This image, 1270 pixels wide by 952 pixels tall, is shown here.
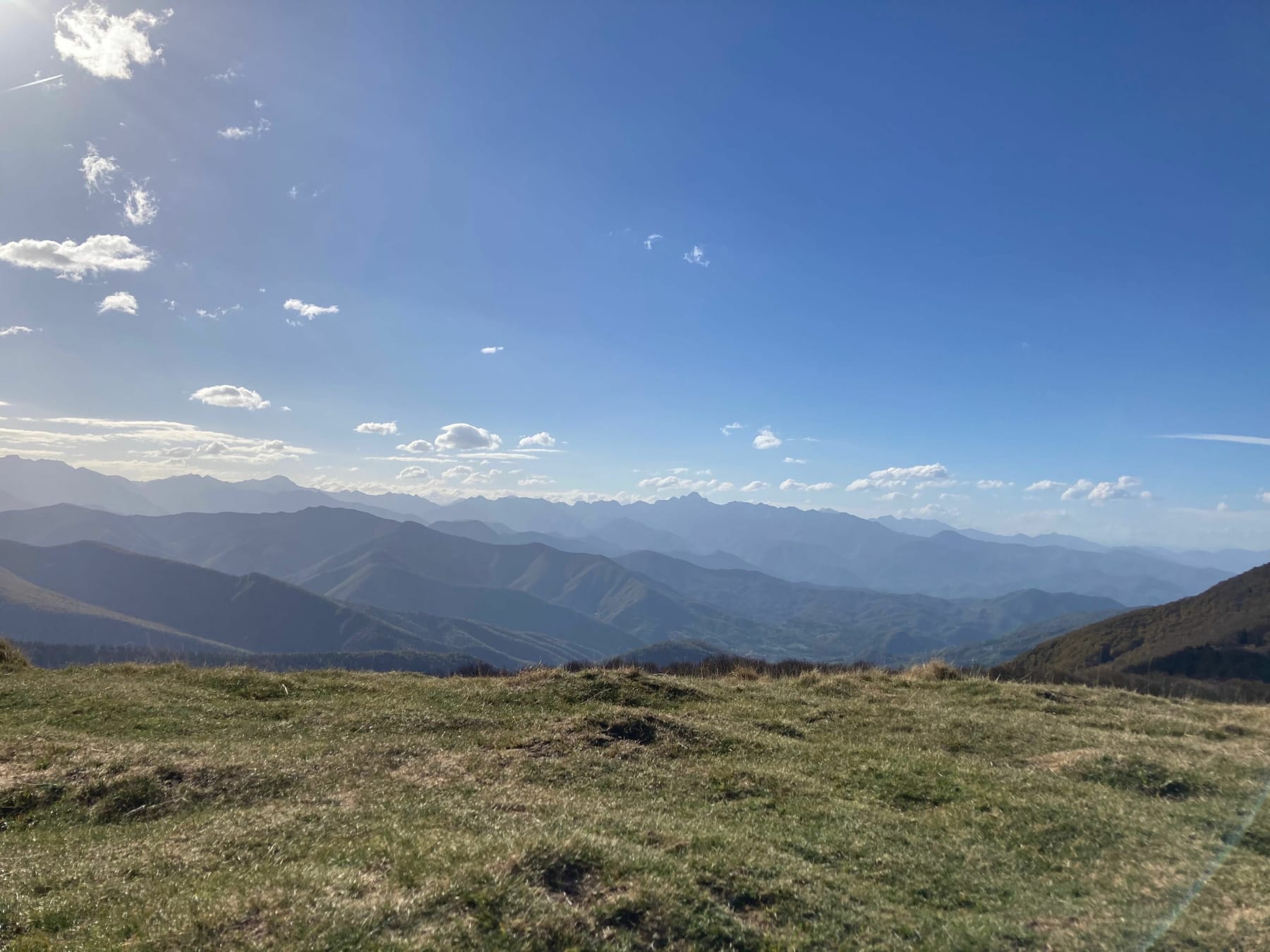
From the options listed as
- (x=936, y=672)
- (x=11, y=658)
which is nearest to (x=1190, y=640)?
(x=936, y=672)

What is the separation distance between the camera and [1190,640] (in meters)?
95.8

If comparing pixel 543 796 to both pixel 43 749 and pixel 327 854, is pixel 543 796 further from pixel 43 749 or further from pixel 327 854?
pixel 43 749

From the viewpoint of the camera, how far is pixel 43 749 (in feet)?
51.4

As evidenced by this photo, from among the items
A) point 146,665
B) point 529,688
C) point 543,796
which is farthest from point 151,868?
point 146,665

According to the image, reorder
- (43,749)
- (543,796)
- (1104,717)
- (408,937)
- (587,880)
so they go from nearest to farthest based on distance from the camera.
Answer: (408,937)
(587,880)
(543,796)
(43,749)
(1104,717)

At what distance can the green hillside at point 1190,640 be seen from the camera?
80.7 m

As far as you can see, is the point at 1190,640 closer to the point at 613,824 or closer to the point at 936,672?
the point at 936,672

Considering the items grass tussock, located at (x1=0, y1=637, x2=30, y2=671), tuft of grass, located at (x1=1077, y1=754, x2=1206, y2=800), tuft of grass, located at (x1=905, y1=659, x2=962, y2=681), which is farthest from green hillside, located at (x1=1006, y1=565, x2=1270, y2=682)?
grass tussock, located at (x1=0, y1=637, x2=30, y2=671)

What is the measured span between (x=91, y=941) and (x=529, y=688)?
17595 mm

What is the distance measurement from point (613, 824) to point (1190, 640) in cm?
12226

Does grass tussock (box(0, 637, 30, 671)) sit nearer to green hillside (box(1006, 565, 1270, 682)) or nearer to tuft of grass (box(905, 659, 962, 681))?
tuft of grass (box(905, 659, 962, 681))

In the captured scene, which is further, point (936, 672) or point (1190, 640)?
point (1190, 640)

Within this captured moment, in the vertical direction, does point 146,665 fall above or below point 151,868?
below

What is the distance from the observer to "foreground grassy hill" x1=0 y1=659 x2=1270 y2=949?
830cm
